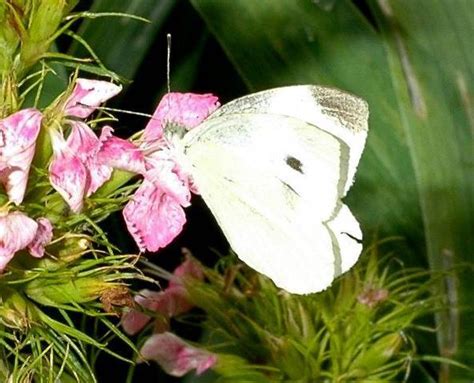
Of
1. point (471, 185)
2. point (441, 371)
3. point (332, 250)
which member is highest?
point (332, 250)

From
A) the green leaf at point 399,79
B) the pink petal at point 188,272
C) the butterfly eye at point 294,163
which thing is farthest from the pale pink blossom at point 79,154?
the green leaf at point 399,79

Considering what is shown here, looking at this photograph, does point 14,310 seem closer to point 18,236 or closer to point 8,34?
point 18,236

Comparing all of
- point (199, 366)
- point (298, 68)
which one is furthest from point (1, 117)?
point (298, 68)

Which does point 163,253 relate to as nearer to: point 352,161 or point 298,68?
point 298,68

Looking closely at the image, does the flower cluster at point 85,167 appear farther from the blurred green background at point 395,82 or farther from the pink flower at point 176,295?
the blurred green background at point 395,82

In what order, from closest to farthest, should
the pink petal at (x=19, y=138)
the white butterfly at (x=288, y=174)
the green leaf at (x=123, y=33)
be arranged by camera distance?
the pink petal at (x=19, y=138)
the white butterfly at (x=288, y=174)
the green leaf at (x=123, y=33)

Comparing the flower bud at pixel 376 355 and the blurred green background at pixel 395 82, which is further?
the blurred green background at pixel 395 82
